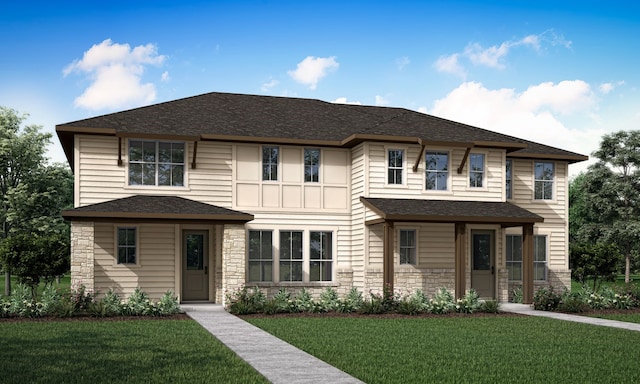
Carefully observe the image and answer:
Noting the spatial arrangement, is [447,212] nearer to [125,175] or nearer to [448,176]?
[448,176]

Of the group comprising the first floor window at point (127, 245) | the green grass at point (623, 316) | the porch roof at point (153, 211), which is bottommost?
the green grass at point (623, 316)

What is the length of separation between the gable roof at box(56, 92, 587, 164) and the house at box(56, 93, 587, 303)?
0.24 feet

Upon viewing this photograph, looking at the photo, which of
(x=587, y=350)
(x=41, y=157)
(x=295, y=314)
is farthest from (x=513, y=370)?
(x=41, y=157)

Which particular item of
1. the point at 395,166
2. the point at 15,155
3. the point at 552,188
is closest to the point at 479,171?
the point at 395,166

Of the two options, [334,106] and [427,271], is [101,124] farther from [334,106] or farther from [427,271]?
[427,271]

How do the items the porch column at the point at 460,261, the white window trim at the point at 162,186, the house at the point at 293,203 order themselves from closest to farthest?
the porch column at the point at 460,261 → the house at the point at 293,203 → the white window trim at the point at 162,186

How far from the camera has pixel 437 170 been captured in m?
24.7

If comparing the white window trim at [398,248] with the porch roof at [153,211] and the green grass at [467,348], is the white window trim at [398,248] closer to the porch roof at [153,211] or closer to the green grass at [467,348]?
the green grass at [467,348]

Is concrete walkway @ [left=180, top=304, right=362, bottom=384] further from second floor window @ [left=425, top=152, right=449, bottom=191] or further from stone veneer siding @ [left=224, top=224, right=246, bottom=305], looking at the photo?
second floor window @ [left=425, top=152, right=449, bottom=191]

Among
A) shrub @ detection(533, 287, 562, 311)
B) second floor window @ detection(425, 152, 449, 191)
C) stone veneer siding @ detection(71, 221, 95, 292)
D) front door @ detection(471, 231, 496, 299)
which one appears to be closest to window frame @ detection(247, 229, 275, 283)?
stone veneer siding @ detection(71, 221, 95, 292)

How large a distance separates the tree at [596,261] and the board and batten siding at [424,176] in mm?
4287

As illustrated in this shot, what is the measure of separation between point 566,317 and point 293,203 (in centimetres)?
906

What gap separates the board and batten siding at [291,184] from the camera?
24.3 metres

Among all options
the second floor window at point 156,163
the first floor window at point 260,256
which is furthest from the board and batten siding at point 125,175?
the first floor window at point 260,256
